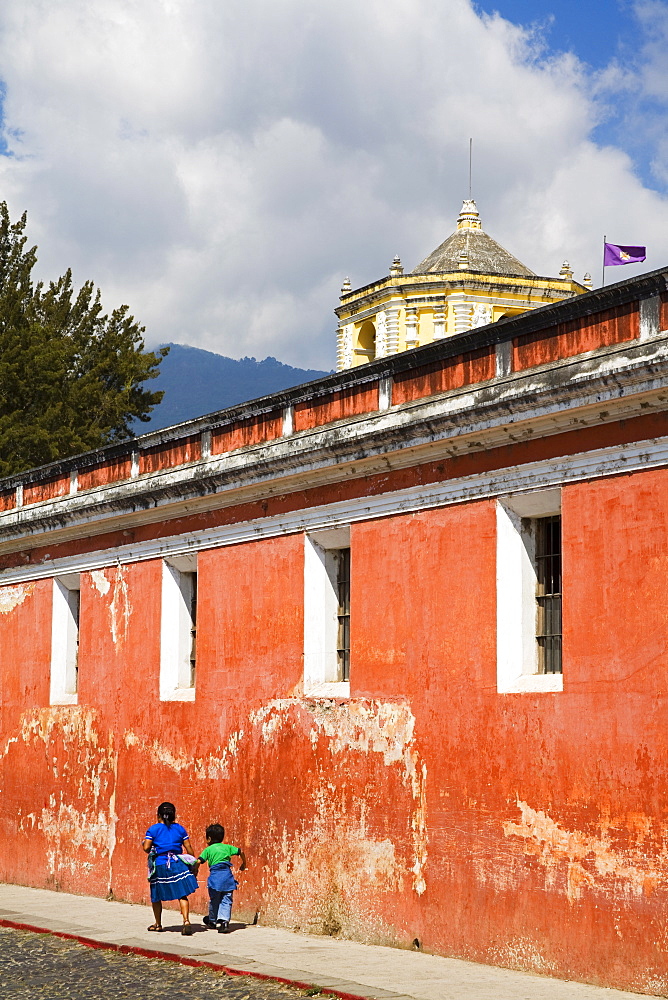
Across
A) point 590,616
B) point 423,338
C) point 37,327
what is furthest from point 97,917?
point 423,338

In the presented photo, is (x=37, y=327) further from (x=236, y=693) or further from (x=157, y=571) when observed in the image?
(x=236, y=693)

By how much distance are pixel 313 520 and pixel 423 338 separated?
25778 millimetres

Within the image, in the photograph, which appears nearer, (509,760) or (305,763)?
(509,760)

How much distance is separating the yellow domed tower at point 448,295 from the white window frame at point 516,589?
26.5 m

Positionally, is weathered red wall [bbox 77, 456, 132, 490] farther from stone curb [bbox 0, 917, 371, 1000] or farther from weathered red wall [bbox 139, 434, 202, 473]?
stone curb [bbox 0, 917, 371, 1000]

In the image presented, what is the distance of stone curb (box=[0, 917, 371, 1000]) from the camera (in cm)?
974

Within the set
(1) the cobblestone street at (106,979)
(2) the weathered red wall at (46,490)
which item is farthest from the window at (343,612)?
(2) the weathered red wall at (46,490)

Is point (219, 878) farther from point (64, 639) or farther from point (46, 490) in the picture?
point (46, 490)

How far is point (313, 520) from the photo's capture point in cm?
1330

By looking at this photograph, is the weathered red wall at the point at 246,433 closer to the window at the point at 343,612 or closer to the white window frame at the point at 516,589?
the window at the point at 343,612

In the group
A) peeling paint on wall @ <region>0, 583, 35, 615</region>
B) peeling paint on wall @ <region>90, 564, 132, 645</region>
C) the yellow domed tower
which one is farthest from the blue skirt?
the yellow domed tower

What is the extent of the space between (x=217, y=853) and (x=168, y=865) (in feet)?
1.90

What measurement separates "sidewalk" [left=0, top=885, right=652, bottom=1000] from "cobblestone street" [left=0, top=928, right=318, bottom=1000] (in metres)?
0.18

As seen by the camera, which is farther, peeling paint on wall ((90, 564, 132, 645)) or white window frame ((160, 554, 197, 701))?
peeling paint on wall ((90, 564, 132, 645))
